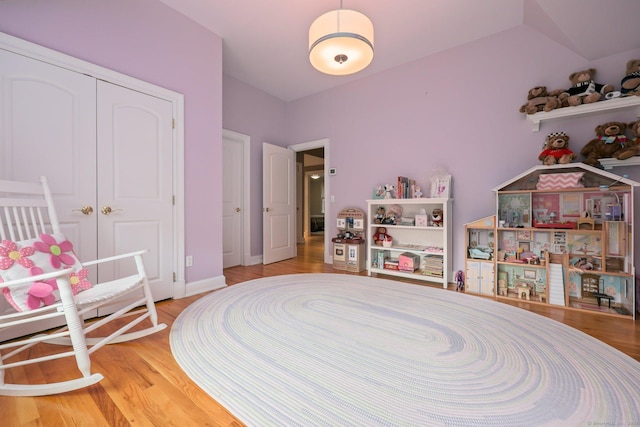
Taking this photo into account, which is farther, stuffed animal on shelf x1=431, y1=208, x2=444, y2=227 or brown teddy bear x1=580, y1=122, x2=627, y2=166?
stuffed animal on shelf x1=431, y1=208, x2=444, y2=227

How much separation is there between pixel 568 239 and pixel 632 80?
1393mm

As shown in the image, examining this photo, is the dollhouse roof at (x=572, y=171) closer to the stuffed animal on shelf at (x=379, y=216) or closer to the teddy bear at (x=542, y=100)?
the teddy bear at (x=542, y=100)

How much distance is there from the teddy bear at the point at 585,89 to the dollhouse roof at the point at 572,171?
0.57 meters

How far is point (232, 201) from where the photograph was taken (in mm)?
3943

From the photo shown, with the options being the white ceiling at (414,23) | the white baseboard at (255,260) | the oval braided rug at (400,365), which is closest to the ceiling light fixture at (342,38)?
the white ceiling at (414,23)

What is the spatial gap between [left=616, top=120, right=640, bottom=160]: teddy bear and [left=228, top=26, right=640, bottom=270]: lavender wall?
0.20 m

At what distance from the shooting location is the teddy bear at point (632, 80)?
217 cm

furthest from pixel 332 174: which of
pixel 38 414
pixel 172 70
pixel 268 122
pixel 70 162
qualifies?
pixel 38 414

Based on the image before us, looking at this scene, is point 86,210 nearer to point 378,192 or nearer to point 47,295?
point 47,295

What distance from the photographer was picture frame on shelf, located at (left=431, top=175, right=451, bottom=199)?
10.2 feet

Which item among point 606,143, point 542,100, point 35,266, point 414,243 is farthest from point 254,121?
point 606,143

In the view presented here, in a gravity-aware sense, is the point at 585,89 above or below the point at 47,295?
above

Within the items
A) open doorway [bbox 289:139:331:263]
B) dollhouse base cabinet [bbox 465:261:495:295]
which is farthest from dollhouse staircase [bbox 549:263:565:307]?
open doorway [bbox 289:139:331:263]

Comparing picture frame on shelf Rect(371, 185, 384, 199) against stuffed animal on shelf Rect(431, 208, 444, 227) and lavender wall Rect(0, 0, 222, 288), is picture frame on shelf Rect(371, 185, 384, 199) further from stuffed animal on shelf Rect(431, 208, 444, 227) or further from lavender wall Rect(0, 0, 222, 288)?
lavender wall Rect(0, 0, 222, 288)
